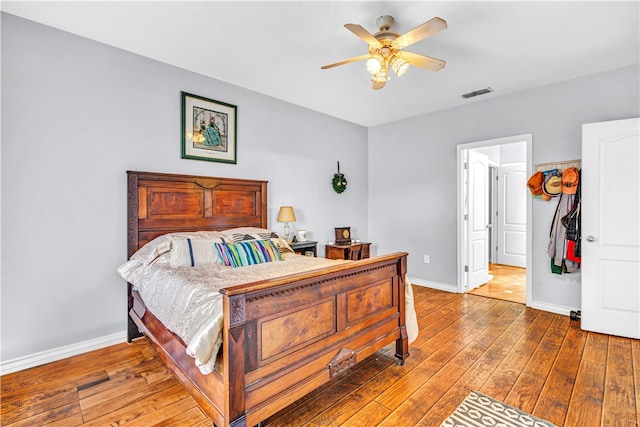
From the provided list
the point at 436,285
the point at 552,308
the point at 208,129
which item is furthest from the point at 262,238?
the point at 552,308

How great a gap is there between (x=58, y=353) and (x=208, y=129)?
2.46 m

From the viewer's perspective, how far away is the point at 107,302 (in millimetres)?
2834

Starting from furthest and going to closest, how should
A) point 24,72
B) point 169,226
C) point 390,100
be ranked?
1. point 390,100
2. point 169,226
3. point 24,72

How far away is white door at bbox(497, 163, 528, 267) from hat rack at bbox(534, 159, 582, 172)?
293 centimetres

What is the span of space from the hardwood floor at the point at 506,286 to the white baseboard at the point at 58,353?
4433mm

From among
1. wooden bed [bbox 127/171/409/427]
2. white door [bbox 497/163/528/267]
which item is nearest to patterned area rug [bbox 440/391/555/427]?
wooden bed [bbox 127/171/409/427]

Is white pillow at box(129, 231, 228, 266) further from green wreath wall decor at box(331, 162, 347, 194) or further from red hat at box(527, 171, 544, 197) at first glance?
red hat at box(527, 171, 544, 197)

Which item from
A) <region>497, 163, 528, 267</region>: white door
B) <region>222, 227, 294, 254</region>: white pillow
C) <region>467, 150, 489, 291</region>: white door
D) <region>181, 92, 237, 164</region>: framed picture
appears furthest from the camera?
<region>497, 163, 528, 267</region>: white door

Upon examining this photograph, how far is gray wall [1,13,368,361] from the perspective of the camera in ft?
7.89

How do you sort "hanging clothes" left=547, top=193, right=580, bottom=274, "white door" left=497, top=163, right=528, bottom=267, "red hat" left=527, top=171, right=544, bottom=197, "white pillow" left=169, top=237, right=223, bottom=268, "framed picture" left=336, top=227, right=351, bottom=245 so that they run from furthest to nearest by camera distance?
1. "white door" left=497, top=163, right=528, bottom=267
2. "framed picture" left=336, top=227, right=351, bottom=245
3. "red hat" left=527, top=171, right=544, bottom=197
4. "hanging clothes" left=547, top=193, right=580, bottom=274
5. "white pillow" left=169, top=237, right=223, bottom=268

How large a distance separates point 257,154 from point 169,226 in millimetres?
1418

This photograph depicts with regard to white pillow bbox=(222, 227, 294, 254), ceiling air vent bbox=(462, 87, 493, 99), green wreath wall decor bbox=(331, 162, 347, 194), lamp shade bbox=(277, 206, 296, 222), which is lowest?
white pillow bbox=(222, 227, 294, 254)

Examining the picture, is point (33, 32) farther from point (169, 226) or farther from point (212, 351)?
point (212, 351)

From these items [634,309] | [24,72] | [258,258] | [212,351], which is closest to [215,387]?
[212,351]
